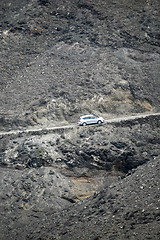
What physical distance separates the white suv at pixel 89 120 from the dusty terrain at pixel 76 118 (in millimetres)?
893

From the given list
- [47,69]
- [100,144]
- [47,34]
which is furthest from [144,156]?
[47,34]

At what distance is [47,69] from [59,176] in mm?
13120

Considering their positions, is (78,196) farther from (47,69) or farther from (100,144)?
(47,69)

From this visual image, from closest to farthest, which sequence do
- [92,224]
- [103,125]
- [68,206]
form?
1. [92,224]
2. [68,206]
3. [103,125]

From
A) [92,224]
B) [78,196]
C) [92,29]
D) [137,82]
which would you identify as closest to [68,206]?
[78,196]

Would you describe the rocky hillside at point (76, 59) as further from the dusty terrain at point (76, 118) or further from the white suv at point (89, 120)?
the white suv at point (89, 120)

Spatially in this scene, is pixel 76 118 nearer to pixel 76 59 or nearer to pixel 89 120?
pixel 89 120

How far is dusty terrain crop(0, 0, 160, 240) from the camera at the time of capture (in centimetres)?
4941

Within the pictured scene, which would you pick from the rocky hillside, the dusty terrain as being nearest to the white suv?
the dusty terrain

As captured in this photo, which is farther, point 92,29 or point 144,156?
point 92,29

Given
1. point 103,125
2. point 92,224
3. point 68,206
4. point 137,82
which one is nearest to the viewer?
point 92,224

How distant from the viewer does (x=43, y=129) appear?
191ft

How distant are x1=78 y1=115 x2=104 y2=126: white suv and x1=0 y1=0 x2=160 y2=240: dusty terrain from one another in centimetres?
89

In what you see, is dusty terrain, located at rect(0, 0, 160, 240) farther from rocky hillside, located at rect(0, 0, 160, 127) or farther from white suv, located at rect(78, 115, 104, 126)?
white suv, located at rect(78, 115, 104, 126)
